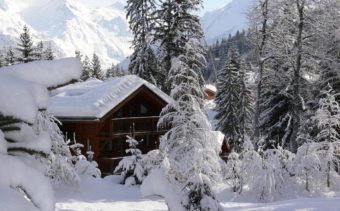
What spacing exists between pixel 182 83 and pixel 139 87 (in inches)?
453

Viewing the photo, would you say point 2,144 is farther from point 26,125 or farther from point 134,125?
point 134,125

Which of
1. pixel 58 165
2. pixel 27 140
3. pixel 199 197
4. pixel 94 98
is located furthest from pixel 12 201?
pixel 94 98

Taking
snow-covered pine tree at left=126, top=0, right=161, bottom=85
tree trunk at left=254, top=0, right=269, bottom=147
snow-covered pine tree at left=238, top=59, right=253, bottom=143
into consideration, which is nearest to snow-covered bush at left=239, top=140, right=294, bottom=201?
tree trunk at left=254, top=0, right=269, bottom=147

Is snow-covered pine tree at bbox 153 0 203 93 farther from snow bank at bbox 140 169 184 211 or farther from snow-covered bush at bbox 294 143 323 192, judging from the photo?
snow bank at bbox 140 169 184 211

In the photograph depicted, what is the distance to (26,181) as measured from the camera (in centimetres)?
269

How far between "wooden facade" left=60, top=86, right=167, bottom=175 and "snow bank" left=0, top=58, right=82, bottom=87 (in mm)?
Answer: 21796

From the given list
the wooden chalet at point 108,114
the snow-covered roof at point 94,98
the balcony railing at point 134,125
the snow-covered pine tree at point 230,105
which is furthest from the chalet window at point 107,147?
the snow-covered pine tree at point 230,105

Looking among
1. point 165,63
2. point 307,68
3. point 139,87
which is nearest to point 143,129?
point 139,87

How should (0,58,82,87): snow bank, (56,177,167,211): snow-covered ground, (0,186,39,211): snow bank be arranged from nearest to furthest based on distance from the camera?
(0,186,39,211): snow bank < (0,58,82,87): snow bank < (56,177,167,211): snow-covered ground

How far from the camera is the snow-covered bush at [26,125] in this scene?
105 inches

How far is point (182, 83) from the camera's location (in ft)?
52.7

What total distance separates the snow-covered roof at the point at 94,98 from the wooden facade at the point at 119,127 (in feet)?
1.03

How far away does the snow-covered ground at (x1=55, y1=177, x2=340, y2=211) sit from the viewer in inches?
467

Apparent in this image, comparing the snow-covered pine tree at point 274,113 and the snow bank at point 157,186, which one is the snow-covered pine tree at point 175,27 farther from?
the snow bank at point 157,186
